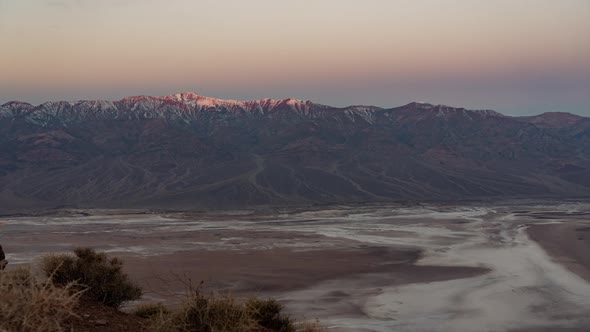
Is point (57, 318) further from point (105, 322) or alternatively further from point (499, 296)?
point (499, 296)

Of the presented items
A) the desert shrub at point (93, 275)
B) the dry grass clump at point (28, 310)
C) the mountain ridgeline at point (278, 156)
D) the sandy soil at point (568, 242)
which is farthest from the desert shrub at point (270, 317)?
the mountain ridgeline at point (278, 156)

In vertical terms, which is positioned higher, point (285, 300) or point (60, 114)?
point (60, 114)

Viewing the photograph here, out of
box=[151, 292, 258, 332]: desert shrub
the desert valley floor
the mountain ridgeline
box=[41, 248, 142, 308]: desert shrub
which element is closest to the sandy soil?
the desert valley floor

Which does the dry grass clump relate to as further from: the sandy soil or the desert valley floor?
the sandy soil

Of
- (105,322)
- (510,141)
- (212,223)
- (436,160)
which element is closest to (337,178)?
(436,160)

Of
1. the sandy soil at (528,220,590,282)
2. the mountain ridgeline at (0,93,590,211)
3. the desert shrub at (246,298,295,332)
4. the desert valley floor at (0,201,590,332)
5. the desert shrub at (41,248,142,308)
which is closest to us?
the desert shrub at (246,298,295,332)

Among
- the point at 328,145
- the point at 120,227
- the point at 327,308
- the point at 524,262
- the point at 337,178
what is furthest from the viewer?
the point at 328,145
